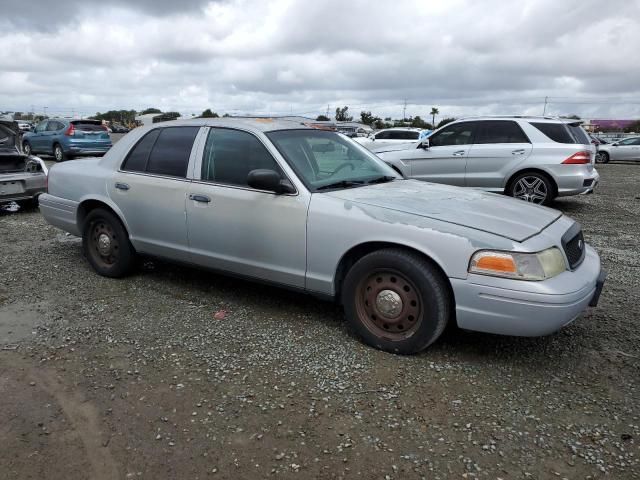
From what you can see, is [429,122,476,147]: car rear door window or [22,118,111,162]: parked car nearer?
[429,122,476,147]: car rear door window

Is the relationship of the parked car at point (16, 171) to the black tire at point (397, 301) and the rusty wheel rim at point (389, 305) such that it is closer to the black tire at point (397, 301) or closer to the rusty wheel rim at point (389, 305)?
the black tire at point (397, 301)

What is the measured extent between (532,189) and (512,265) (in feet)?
20.5

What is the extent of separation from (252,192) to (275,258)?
54 cm

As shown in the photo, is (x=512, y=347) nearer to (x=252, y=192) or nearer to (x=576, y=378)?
(x=576, y=378)

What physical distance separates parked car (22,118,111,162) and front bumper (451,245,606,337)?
1700 centimetres

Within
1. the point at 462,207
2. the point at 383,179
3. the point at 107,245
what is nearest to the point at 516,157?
the point at 383,179

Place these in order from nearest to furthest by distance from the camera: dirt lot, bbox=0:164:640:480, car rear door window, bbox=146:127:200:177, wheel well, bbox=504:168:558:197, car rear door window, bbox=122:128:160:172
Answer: dirt lot, bbox=0:164:640:480
car rear door window, bbox=146:127:200:177
car rear door window, bbox=122:128:160:172
wheel well, bbox=504:168:558:197

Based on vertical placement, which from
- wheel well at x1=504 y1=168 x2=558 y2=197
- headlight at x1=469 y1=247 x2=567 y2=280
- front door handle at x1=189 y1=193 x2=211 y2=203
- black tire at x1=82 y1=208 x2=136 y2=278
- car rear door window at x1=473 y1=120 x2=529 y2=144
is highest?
car rear door window at x1=473 y1=120 x2=529 y2=144

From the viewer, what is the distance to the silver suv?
8477 mm

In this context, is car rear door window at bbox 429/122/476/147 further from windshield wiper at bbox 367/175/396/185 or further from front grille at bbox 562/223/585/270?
front grille at bbox 562/223/585/270

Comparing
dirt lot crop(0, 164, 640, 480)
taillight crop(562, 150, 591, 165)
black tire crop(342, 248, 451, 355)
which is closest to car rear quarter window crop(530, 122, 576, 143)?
taillight crop(562, 150, 591, 165)

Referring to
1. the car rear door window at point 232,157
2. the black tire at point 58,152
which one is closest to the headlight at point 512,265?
the car rear door window at point 232,157

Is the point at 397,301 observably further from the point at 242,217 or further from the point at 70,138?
the point at 70,138

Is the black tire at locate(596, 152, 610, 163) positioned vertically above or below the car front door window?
below
